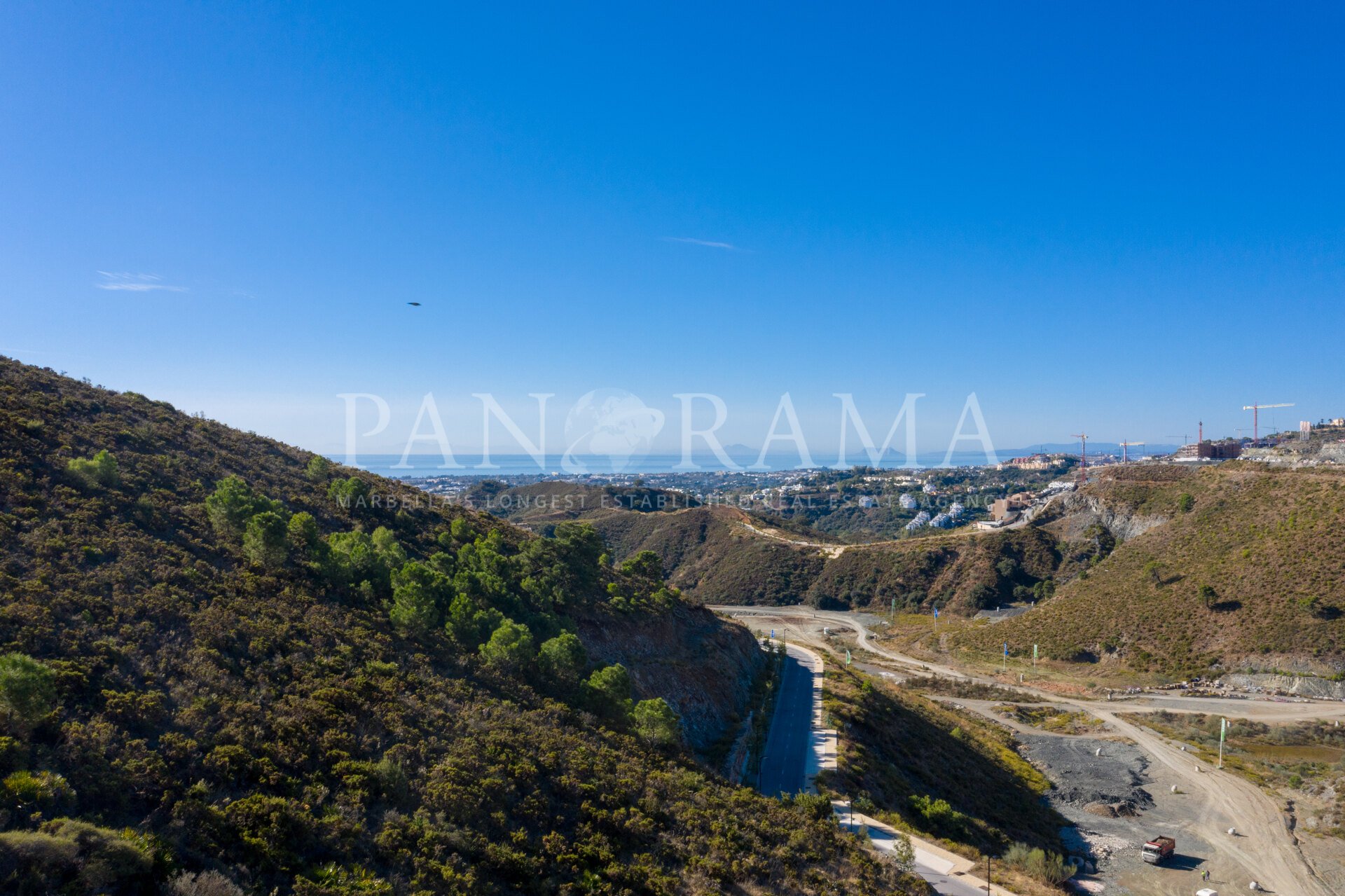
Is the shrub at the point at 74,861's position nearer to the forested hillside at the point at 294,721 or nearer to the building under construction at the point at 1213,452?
the forested hillside at the point at 294,721

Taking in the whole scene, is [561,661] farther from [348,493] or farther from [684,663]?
[348,493]

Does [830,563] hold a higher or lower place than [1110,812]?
higher

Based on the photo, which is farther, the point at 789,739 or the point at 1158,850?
the point at 789,739

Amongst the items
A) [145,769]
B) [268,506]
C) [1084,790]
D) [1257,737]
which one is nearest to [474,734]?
[145,769]

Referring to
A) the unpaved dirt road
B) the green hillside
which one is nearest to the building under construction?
the green hillside

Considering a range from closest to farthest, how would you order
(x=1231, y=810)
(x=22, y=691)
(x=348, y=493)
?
(x=22, y=691), (x=1231, y=810), (x=348, y=493)

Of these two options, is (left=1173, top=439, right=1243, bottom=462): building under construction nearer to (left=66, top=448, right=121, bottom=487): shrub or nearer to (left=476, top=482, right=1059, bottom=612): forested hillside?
(left=476, top=482, right=1059, bottom=612): forested hillside

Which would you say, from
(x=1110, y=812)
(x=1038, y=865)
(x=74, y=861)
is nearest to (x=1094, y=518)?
(x=1110, y=812)
